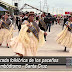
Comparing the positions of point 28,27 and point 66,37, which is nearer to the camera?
point 28,27

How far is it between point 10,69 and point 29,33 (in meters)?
1.26

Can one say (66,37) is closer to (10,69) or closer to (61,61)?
(61,61)

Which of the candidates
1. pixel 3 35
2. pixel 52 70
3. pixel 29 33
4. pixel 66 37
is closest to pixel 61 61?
pixel 52 70

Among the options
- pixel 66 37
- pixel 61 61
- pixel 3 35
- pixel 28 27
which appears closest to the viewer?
pixel 28 27

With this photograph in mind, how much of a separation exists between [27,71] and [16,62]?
901mm

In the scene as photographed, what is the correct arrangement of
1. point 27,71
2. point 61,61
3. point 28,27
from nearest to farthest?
point 27,71, point 28,27, point 61,61

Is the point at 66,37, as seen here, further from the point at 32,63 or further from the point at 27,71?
the point at 27,71

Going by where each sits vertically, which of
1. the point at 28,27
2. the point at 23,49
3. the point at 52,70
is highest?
the point at 28,27

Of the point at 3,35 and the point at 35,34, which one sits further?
the point at 3,35

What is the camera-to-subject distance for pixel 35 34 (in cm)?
825

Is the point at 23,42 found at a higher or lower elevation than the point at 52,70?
higher

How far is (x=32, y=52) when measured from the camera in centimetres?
826

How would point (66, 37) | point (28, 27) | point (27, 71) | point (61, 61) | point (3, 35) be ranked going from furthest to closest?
point (3, 35) → point (66, 37) → point (61, 61) → point (28, 27) → point (27, 71)

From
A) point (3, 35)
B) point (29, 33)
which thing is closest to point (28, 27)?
point (29, 33)
